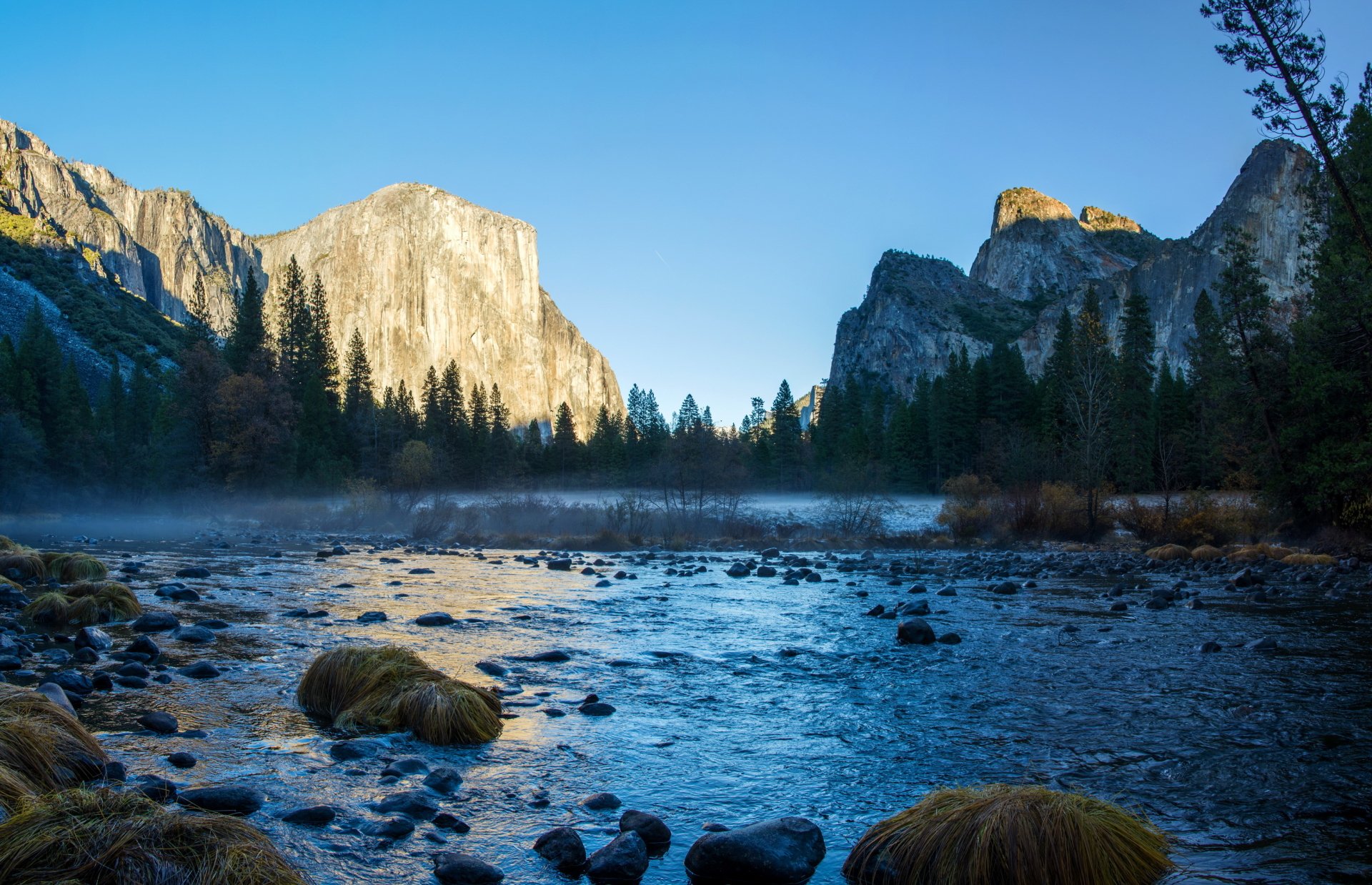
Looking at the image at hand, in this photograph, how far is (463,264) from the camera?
650 feet

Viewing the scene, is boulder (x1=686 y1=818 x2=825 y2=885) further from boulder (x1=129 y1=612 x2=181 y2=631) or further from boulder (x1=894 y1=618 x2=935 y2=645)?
boulder (x1=129 y1=612 x2=181 y2=631)

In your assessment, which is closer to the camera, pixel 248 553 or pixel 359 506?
pixel 248 553

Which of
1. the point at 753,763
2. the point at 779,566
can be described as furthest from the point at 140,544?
the point at 753,763

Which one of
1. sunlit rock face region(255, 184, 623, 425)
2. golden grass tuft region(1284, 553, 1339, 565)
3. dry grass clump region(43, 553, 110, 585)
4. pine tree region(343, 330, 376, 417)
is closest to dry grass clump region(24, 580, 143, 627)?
dry grass clump region(43, 553, 110, 585)

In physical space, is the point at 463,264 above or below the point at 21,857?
above

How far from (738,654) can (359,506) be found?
112ft

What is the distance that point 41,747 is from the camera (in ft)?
17.0

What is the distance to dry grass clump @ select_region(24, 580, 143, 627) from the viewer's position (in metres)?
11.5

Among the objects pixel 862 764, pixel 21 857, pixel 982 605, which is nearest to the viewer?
pixel 21 857

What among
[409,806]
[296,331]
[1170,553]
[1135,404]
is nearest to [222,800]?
[409,806]

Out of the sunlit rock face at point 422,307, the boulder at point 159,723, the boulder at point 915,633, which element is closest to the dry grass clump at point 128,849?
the boulder at point 159,723

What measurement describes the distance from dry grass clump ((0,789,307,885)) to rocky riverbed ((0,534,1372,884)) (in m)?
0.95

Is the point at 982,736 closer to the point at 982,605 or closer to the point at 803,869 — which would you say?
the point at 803,869

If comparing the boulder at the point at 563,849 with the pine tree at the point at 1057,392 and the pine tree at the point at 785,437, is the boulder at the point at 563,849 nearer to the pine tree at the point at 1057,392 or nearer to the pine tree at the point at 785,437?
the pine tree at the point at 1057,392
